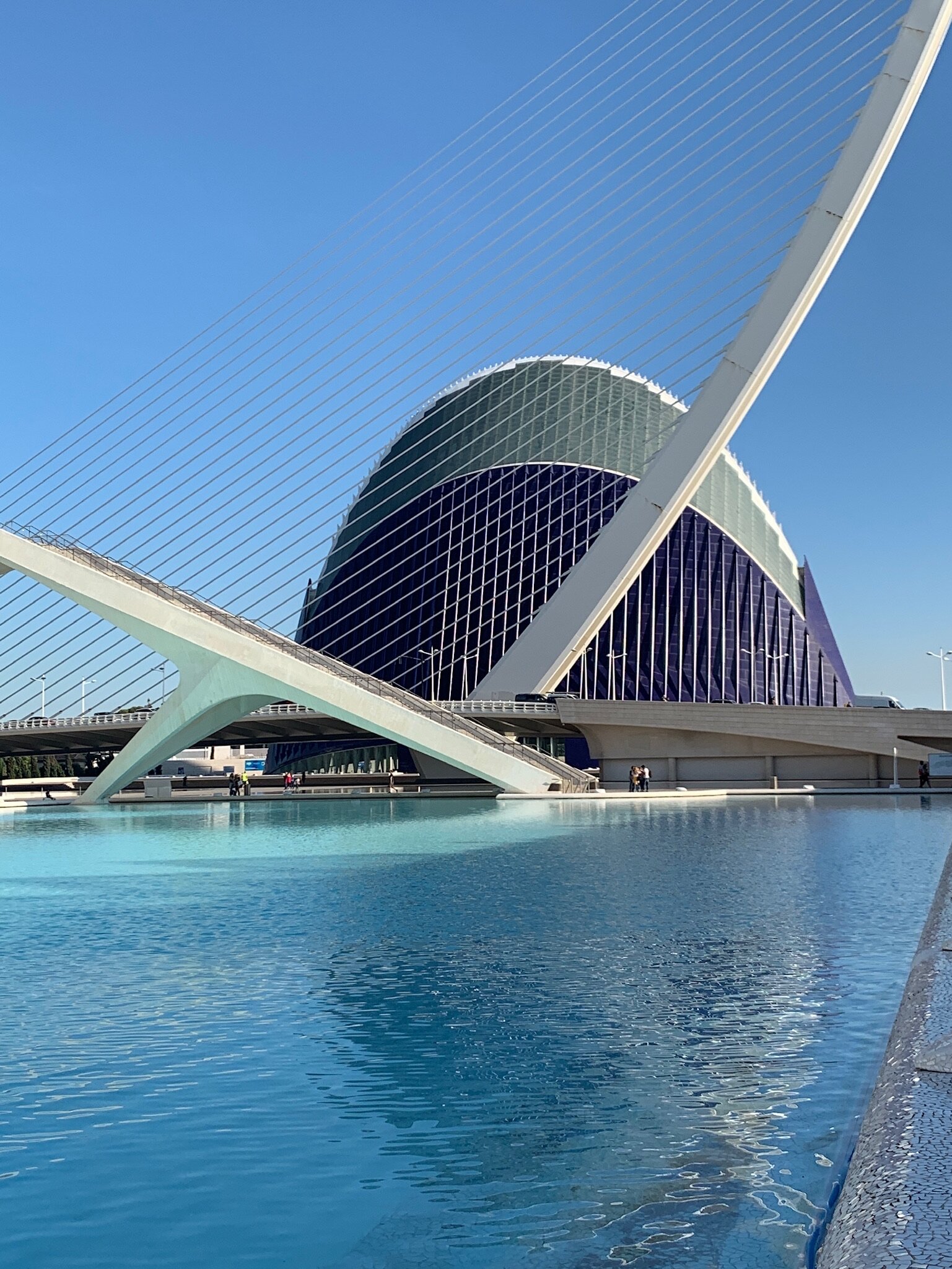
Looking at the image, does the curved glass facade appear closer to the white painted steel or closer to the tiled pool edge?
the white painted steel

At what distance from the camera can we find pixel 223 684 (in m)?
33.6

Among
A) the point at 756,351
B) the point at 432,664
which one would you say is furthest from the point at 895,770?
the point at 432,664

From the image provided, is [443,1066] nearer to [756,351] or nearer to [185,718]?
[185,718]

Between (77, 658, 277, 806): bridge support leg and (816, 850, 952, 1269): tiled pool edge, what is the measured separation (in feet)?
98.8

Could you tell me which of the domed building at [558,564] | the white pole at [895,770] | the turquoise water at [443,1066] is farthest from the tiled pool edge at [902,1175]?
the domed building at [558,564]

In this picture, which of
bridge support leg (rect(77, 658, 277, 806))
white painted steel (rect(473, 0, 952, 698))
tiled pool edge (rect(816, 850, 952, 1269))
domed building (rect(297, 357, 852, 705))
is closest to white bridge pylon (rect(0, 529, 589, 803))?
bridge support leg (rect(77, 658, 277, 806))

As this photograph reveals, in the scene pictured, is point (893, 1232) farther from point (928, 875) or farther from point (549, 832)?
point (549, 832)

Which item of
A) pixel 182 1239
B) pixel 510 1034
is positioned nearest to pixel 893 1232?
pixel 182 1239

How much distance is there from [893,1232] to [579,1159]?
178cm

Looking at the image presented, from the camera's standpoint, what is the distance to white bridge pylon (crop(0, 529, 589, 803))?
3281 centimetres

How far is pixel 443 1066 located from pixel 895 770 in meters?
32.4

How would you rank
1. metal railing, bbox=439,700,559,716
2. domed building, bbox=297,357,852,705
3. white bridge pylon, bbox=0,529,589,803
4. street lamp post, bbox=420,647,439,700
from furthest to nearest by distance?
domed building, bbox=297,357,852,705 → street lamp post, bbox=420,647,439,700 → metal railing, bbox=439,700,559,716 → white bridge pylon, bbox=0,529,589,803

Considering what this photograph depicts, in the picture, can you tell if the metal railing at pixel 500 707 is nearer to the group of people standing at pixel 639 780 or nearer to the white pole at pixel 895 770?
the group of people standing at pixel 639 780

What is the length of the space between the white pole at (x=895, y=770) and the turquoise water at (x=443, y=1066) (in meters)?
24.2
